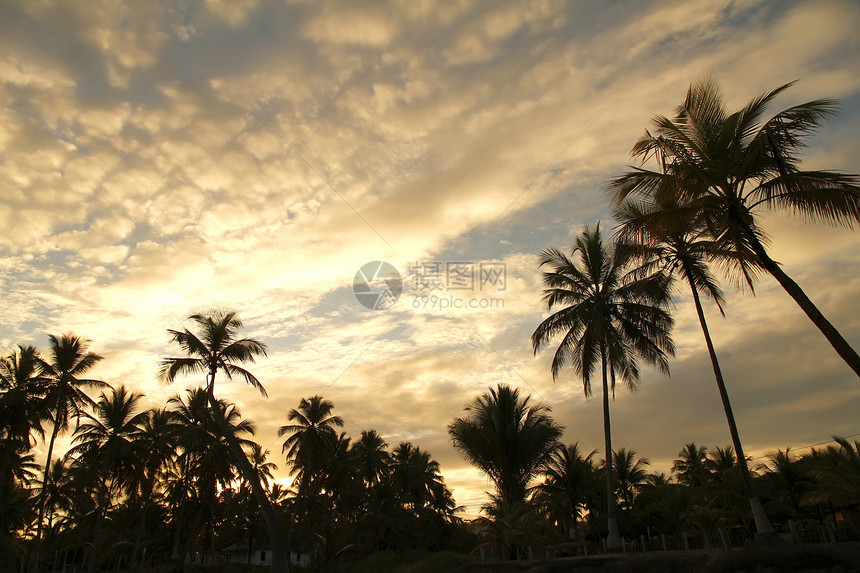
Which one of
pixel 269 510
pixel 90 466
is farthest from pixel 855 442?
pixel 90 466

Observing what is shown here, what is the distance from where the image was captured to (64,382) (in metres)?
30.1

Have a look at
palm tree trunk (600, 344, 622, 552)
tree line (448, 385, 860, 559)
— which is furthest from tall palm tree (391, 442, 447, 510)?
palm tree trunk (600, 344, 622, 552)

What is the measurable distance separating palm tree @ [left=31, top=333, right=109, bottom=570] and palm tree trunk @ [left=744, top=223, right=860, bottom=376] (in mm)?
33841

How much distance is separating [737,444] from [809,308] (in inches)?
284

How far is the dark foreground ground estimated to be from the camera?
430 inches

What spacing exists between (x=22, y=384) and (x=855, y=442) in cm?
4379

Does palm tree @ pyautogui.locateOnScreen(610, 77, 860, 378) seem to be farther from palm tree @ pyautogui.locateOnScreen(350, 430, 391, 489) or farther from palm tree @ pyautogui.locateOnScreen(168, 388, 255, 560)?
palm tree @ pyautogui.locateOnScreen(350, 430, 391, 489)

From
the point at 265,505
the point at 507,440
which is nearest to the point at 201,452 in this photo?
the point at 265,505

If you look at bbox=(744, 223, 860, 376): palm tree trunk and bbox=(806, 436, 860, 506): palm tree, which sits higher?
bbox=(744, 223, 860, 376): palm tree trunk

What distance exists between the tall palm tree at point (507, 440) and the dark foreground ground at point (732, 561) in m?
9.38

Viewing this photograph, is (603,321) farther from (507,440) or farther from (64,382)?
(64,382)

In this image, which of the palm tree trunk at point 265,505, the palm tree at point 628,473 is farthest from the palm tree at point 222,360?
the palm tree at point 628,473

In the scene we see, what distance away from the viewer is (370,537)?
139ft

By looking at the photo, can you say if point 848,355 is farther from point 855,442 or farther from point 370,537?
point 370,537
